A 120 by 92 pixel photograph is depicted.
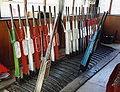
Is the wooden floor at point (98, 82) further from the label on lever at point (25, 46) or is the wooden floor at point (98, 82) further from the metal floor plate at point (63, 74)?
the label on lever at point (25, 46)

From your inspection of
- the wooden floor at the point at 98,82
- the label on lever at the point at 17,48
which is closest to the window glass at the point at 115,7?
the wooden floor at the point at 98,82

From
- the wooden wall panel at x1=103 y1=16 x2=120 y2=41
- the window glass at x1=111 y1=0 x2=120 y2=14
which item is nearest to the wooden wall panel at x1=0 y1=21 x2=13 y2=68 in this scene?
the wooden wall panel at x1=103 y1=16 x2=120 y2=41

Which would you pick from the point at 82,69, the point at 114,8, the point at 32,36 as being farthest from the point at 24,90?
the point at 114,8

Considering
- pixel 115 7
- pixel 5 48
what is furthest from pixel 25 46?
pixel 115 7

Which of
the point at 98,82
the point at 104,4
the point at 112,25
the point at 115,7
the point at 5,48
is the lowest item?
the point at 98,82

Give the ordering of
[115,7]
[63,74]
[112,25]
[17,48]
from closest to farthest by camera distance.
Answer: [17,48]
[63,74]
[112,25]
[115,7]

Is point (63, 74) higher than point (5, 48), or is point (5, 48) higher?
point (5, 48)

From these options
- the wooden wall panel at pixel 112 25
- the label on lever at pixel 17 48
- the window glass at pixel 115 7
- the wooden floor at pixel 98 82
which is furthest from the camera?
the window glass at pixel 115 7

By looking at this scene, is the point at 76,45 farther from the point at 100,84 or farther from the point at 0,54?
the point at 0,54

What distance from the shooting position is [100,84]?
254cm

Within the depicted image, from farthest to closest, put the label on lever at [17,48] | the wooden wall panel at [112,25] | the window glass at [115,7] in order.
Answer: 1. the window glass at [115,7]
2. the wooden wall panel at [112,25]
3. the label on lever at [17,48]

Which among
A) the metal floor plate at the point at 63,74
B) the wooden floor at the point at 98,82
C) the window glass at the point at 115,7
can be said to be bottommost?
the wooden floor at the point at 98,82

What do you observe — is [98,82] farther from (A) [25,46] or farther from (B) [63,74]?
(A) [25,46]

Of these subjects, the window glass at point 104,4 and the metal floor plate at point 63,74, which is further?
the window glass at point 104,4
